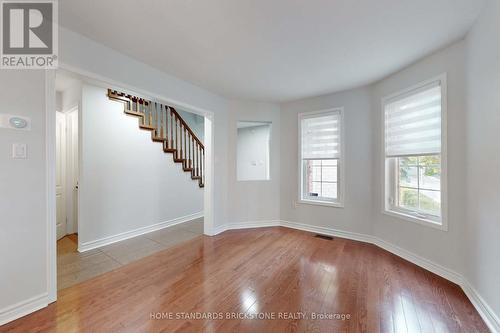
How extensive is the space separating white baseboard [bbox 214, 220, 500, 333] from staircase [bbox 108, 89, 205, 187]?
5.65 ft

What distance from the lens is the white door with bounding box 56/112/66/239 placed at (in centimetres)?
344

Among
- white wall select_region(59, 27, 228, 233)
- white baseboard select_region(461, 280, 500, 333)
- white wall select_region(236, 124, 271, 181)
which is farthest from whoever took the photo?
white wall select_region(236, 124, 271, 181)

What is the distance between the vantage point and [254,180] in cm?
404

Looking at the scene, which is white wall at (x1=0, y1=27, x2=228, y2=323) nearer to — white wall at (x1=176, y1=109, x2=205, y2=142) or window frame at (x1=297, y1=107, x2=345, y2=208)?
window frame at (x1=297, y1=107, x2=345, y2=208)

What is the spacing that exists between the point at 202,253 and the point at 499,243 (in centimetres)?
289

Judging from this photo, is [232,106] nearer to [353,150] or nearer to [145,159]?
[145,159]

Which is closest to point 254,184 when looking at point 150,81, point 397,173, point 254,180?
point 254,180

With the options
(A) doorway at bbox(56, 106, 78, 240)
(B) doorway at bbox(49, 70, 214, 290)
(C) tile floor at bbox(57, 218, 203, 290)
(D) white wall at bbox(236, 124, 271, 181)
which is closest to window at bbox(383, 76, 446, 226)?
(D) white wall at bbox(236, 124, 271, 181)

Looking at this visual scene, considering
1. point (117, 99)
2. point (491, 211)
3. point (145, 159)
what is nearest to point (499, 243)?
point (491, 211)

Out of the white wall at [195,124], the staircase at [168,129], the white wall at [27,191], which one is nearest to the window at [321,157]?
the staircase at [168,129]

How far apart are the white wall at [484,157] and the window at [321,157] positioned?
5.41ft

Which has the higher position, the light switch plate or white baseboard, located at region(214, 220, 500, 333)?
the light switch plate

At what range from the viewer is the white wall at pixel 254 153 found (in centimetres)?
434

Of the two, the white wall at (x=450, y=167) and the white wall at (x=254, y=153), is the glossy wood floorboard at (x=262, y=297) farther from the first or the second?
the white wall at (x=254, y=153)
